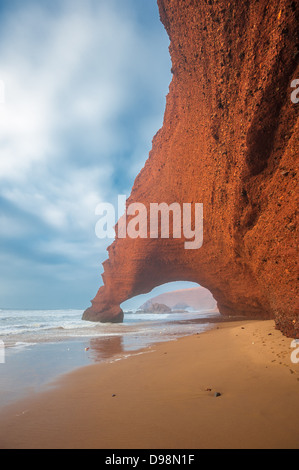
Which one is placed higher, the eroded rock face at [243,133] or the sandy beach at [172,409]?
the eroded rock face at [243,133]

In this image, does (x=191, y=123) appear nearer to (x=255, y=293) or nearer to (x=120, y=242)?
(x=255, y=293)

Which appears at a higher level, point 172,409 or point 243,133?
point 243,133

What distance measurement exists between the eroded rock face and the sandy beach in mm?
1856

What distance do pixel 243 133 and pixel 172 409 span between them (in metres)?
6.23

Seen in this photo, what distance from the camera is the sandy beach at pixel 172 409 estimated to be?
2.00 m

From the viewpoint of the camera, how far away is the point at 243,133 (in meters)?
6.29

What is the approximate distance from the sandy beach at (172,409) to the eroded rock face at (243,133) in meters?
1.86

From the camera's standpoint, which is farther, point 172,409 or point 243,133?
point 243,133

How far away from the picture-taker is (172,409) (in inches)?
101

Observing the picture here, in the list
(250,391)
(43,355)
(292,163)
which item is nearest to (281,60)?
(292,163)

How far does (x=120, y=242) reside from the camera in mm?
22234

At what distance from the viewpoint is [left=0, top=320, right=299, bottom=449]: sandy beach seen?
6.56 feet

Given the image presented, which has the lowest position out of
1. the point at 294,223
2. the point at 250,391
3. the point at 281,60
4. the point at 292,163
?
the point at 250,391

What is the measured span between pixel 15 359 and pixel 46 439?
4999 millimetres
